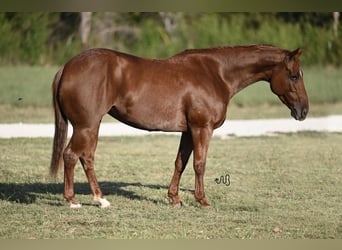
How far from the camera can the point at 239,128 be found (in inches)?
651

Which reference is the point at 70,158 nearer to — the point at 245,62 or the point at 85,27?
the point at 245,62

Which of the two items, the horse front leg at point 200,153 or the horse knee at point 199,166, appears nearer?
the horse front leg at point 200,153

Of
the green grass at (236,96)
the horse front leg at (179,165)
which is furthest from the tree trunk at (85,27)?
the horse front leg at (179,165)

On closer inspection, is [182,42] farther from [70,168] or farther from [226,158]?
[70,168]

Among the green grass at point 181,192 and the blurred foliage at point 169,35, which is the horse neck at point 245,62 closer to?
the green grass at point 181,192

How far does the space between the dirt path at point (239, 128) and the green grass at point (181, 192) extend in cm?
75

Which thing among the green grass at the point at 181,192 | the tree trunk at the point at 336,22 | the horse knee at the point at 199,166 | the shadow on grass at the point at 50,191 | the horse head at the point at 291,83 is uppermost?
the tree trunk at the point at 336,22

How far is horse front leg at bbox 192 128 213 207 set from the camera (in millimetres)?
8750

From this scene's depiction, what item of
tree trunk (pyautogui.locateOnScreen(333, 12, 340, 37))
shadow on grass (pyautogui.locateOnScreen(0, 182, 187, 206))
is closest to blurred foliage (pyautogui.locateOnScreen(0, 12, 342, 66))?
tree trunk (pyautogui.locateOnScreen(333, 12, 340, 37))

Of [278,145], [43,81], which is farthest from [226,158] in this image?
[43,81]

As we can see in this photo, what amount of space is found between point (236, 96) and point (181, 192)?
1043 centimetres

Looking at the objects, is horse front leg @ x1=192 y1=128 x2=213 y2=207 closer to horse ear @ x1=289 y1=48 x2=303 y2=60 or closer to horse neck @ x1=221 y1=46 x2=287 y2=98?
horse neck @ x1=221 y1=46 x2=287 y2=98

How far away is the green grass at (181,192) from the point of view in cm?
777

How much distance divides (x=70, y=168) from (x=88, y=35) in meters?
14.2
